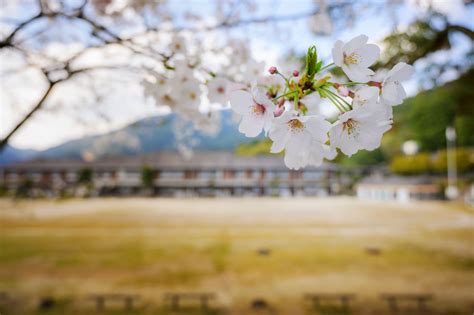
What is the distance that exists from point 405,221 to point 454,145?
16059mm

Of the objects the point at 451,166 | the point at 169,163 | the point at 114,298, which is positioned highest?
the point at 169,163

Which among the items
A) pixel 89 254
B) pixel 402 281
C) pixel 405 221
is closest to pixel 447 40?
pixel 402 281

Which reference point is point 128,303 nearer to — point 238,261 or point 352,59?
point 238,261

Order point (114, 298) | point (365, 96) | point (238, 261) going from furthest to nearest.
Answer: point (238, 261)
point (114, 298)
point (365, 96)

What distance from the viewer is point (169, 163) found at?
41.0m

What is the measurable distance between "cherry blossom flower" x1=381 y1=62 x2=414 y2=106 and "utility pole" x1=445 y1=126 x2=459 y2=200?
106 feet

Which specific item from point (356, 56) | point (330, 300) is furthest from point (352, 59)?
point (330, 300)

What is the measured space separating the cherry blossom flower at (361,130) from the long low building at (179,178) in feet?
129

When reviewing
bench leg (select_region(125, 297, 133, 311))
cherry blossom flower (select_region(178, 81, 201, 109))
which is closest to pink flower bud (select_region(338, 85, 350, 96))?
cherry blossom flower (select_region(178, 81, 201, 109))

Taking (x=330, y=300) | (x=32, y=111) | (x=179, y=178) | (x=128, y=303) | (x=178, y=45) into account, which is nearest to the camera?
(x=178, y=45)

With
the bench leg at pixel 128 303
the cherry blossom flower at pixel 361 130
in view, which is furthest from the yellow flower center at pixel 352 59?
the bench leg at pixel 128 303

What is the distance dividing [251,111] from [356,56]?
0.23 m

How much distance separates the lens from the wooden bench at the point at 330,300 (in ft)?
23.6

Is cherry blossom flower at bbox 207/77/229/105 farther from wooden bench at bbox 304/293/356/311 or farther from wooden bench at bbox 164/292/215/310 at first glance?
wooden bench at bbox 304/293/356/311
